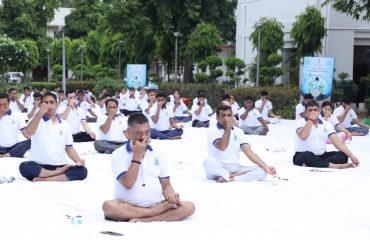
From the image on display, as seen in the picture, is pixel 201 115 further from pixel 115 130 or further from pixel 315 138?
pixel 315 138

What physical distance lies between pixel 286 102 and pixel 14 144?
41.6 feet

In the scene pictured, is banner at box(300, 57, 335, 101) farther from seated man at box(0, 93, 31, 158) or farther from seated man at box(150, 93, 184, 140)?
seated man at box(0, 93, 31, 158)

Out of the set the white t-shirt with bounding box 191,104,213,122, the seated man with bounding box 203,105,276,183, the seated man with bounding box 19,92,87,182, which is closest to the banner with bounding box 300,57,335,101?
the white t-shirt with bounding box 191,104,213,122

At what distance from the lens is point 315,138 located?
9984mm

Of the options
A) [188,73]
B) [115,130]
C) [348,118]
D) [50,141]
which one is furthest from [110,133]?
[188,73]

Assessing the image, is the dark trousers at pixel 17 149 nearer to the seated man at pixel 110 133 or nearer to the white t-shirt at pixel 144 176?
the seated man at pixel 110 133

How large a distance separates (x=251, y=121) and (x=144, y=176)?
1035 centimetres

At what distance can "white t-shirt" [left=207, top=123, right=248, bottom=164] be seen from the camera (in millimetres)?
8438

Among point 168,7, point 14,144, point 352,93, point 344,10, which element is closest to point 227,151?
point 14,144

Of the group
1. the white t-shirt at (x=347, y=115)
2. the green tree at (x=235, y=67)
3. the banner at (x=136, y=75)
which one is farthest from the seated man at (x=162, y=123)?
the banner at (x=136, y=75)

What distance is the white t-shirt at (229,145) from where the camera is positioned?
844 centimetres

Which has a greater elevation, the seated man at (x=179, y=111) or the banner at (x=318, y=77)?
the banner at (x=318, y=77)

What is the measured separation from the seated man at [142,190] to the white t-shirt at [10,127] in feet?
16.8

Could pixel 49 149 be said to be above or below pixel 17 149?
above
